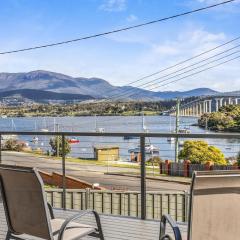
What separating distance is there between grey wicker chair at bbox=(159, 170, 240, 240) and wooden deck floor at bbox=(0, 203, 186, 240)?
5.55 feet

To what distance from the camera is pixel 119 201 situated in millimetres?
8289

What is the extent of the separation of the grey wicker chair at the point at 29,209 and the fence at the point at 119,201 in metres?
4.06

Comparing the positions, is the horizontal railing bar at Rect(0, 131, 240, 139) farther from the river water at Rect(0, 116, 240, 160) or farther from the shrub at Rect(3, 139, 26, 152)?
the shrub at Rect(3, 139, 26, 152)

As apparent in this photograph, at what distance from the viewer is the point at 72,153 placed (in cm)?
646

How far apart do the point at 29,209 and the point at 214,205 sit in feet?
4.06

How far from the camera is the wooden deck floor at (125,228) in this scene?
4.18 metres

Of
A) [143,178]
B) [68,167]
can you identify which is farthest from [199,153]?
[143,178]

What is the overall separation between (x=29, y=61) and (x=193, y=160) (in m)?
32.3

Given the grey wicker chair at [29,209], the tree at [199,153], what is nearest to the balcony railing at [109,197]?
the grey wicker chair at [29,209]

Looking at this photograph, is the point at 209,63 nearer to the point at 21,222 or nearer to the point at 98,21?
the point at 98,21

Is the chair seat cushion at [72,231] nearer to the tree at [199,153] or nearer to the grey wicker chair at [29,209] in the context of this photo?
the grey wicker chair at [29,209]

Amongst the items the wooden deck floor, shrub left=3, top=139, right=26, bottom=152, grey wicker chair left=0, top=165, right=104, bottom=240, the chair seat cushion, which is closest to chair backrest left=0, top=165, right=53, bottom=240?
grey wicker chair left=0, top=165, right=104, bottom=240

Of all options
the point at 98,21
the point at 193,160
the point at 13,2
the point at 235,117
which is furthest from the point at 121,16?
the point at 193,160

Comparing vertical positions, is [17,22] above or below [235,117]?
above
